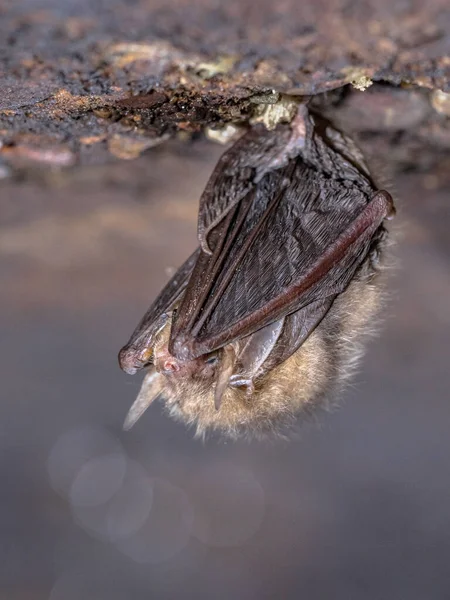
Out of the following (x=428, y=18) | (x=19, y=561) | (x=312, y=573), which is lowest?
(x=19, y=561)

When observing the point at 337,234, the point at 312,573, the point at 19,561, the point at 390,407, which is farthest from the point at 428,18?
the point at 19,561

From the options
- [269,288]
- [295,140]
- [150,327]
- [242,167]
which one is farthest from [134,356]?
[295,140]

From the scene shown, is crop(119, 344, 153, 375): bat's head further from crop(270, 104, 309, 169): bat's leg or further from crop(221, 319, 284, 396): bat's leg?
crop(270, 104, 309, 169): bat's leg

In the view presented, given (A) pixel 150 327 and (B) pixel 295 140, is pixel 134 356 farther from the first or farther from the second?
(B) pixel 295 140

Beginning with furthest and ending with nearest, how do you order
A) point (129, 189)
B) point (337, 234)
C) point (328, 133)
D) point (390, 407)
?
1. point (390, 407)
2. point (129, 189)
3. point (328, 133)
4. point (337, 234)

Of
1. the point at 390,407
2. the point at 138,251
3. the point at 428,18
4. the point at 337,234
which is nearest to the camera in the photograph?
the point at 428,18

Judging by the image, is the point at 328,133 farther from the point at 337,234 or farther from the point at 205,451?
the point at 205,451

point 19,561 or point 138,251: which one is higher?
point 138,251

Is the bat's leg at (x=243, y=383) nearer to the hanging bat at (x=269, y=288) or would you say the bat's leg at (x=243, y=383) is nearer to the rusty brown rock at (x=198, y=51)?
the hanging bat at (x=269, y=288)

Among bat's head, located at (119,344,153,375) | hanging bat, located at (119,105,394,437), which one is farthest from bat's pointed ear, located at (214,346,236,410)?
bat's head, located at (119,344,153,375)
